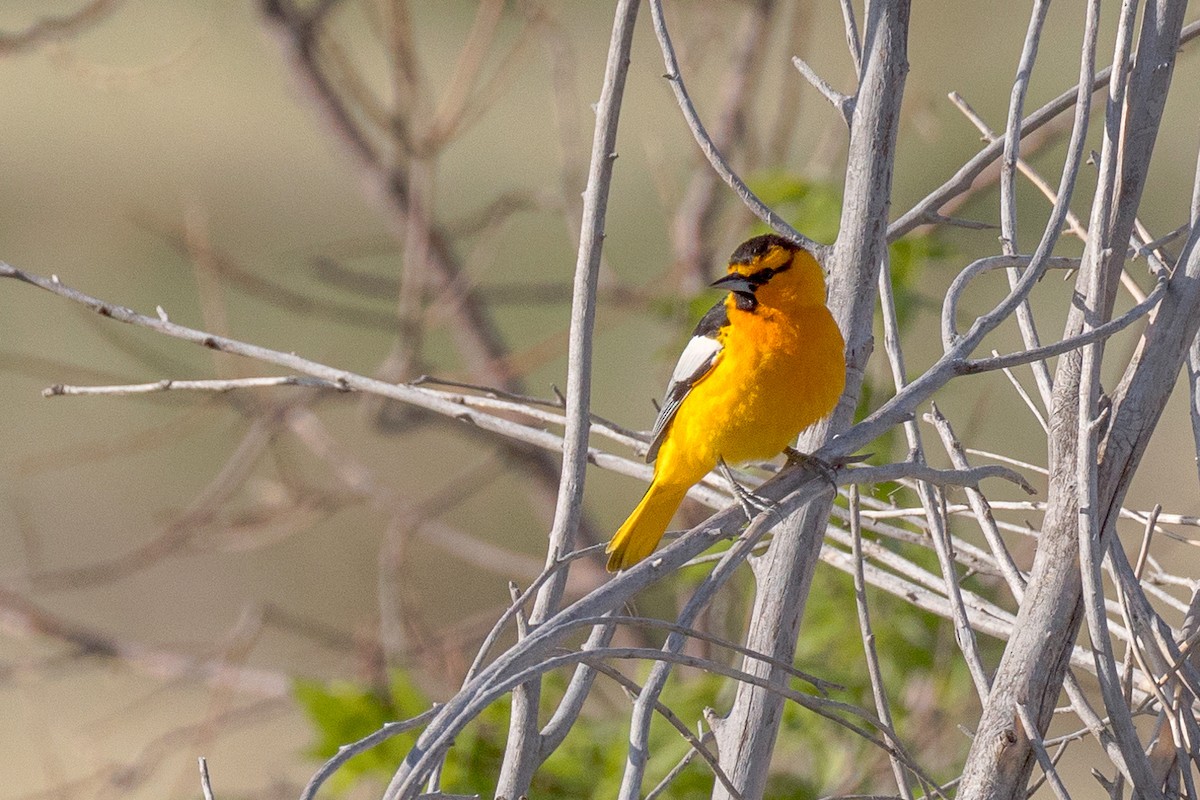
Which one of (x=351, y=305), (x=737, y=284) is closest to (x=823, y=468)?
(x=737, y=284)

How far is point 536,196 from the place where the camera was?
392cm

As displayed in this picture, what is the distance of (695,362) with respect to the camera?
2.41 meters

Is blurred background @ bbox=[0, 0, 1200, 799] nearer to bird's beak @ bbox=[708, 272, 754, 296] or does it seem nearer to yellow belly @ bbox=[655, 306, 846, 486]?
bird's beak @ bbox=[708, 272, 754, 296]

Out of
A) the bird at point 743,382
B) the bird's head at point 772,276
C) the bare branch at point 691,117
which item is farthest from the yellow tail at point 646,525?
the bare branch at point 691,117

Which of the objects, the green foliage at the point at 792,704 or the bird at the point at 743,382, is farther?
the green foliage at the point at 792,704

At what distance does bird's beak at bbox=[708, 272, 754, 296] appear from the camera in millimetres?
2387

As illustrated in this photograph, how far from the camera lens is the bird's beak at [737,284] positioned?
239 centimetres

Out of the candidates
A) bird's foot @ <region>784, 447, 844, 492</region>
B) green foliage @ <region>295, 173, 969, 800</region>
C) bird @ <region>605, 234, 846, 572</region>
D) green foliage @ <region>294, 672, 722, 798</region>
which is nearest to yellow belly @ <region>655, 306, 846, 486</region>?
bird @ <region>605, 234, 846, 572</region>

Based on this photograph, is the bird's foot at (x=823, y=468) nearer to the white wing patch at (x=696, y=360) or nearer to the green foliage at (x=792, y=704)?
the white wing patch at (x=696, y=360)

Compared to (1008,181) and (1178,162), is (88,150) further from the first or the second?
(1008,181)

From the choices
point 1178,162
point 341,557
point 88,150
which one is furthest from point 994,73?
point 88,150

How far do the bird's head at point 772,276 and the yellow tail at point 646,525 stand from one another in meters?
0.40

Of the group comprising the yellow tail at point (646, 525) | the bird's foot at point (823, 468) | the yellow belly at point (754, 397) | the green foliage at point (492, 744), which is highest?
the yellow belly at point (754, 397)

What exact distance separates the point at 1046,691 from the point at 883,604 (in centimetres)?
145
